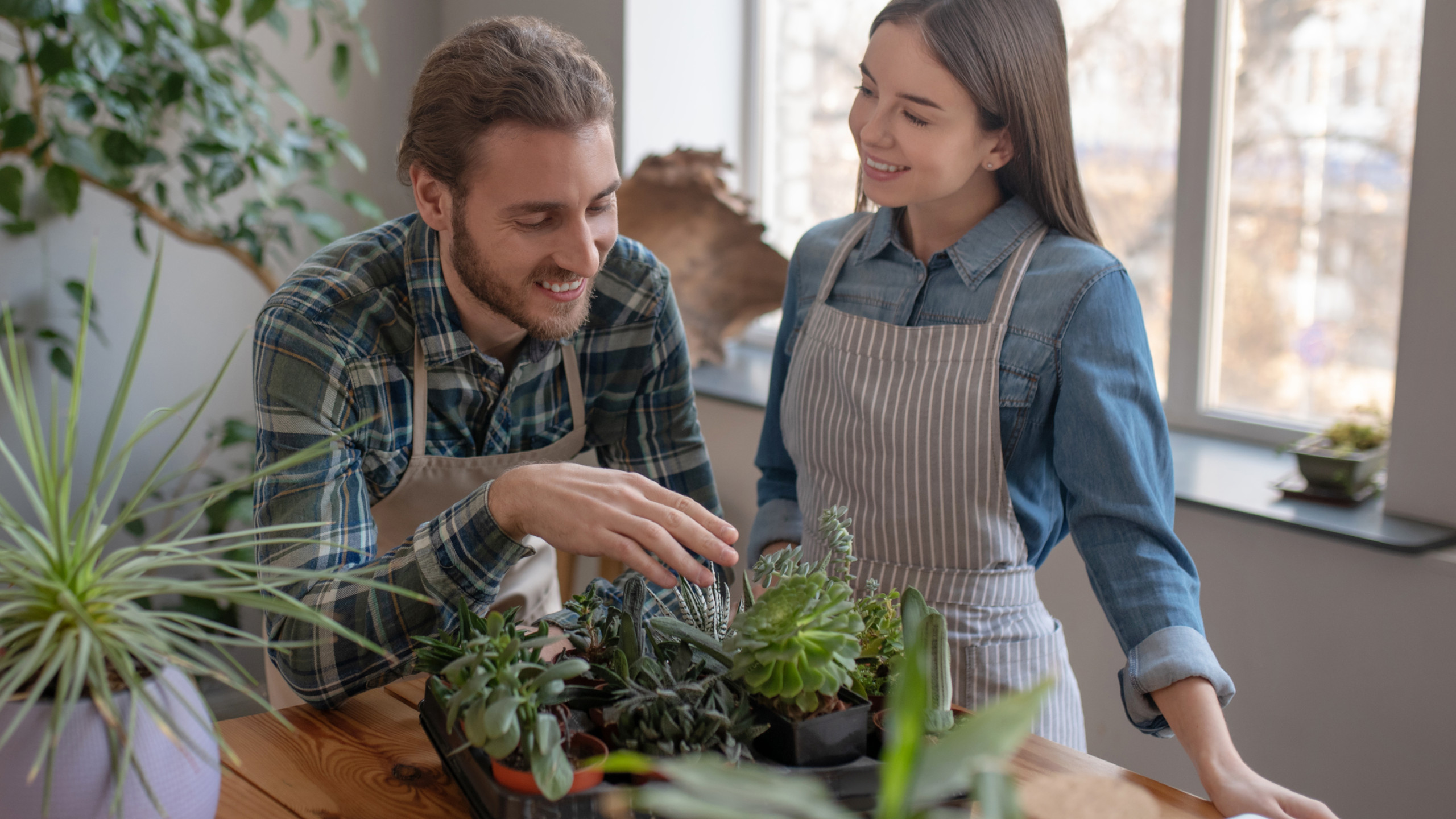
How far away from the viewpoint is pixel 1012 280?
1233 mm

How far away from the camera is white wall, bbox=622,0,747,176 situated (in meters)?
2.65

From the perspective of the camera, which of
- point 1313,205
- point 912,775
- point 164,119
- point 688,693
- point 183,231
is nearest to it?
point 912,775

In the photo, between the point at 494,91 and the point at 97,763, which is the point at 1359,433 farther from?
the point at 97,763

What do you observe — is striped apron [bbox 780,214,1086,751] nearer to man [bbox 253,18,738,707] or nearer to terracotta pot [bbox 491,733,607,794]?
man [bbox 253,18,738,707]

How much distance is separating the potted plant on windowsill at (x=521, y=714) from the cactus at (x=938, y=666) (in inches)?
9.4

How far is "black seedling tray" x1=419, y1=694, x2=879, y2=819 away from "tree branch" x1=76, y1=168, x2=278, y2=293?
169 cm

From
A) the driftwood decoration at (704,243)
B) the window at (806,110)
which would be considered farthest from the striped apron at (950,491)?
the window at (806,110)

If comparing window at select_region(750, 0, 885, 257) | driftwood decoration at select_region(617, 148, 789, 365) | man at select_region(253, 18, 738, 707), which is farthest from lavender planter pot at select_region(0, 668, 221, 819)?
window at select_region(750, 0, 885, 257)

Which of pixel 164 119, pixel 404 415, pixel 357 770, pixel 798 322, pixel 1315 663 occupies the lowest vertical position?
pixel 1315 663

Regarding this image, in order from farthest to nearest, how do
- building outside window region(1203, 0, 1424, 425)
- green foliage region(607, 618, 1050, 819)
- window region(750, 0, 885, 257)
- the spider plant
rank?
window region(750, 0, 885, 257) < building outside window region(1203, 0, 1424, 425) < the spider plant < green foliage region(607, 618, 1050, 819)

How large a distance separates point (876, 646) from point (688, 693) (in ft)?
0.50

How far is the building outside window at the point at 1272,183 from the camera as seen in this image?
1.77 metres

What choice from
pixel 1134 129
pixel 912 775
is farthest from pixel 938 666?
pixel 1134 129

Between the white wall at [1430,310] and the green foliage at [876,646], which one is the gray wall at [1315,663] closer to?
the white wall at [1430,310]
